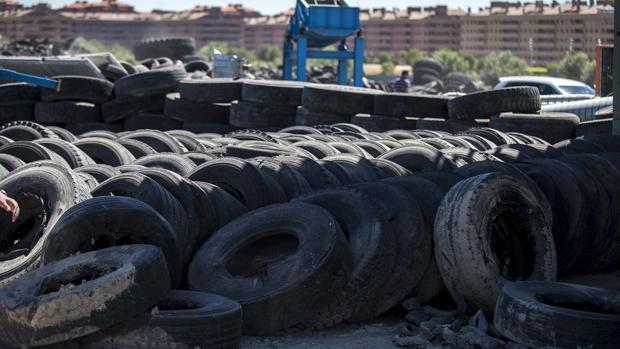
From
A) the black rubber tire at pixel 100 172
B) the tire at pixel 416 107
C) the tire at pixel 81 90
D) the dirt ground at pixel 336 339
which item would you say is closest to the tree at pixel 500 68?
the tire at pixel 81 90

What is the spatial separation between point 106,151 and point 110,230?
161 inches

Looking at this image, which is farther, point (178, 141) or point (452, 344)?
point (178, 141)

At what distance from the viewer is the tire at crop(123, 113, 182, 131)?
1662 cm

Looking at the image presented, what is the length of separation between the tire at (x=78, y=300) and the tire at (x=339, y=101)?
31.7ft

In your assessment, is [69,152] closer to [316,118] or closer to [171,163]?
[171,163]

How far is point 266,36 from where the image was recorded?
109m

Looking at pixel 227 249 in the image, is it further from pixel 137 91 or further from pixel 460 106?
pixel 137 91

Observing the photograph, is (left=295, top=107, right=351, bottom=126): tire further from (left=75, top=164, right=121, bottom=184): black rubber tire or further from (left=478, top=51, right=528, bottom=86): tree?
(left=478, top=51, right=528, bottom=86): tree

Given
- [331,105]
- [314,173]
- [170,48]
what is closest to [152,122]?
[331,105]

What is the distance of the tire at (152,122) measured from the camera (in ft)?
54.5

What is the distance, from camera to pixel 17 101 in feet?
55.2

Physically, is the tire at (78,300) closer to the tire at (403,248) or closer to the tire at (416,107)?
the tire at (403,248)

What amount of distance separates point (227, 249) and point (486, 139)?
6032 mm

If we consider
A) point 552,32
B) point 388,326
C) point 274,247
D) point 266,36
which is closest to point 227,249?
point 274,247
